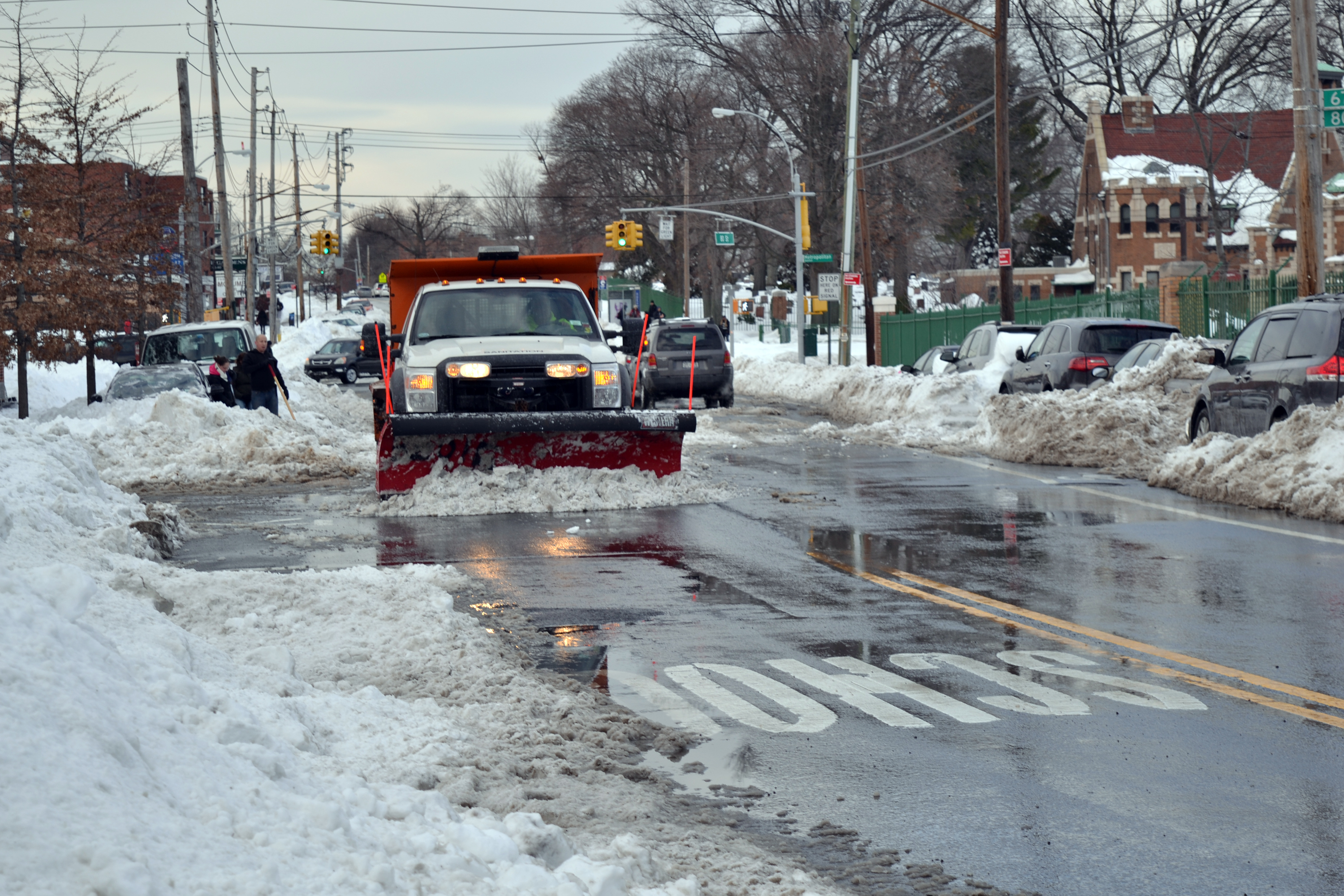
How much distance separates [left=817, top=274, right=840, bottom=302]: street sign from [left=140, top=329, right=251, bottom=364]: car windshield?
20.0 m

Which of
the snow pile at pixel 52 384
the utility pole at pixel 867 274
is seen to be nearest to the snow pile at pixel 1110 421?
the snow pile at pixel 52 384

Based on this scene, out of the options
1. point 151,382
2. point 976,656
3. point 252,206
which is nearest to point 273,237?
point 252,206

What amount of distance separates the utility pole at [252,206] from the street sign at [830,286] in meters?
19.9

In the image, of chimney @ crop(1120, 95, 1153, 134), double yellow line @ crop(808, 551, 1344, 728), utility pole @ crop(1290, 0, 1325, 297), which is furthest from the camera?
chimney @ crop(1120, 95, 1153, 134)

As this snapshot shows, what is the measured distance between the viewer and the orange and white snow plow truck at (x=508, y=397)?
14.4 metres

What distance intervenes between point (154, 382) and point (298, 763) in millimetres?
21022

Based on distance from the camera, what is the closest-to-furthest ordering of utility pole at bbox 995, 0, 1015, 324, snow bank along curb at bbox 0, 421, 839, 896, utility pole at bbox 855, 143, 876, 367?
snow bank along curb at bbox 0, 421, 839, 896 < utility pole at bbox 995, 0, 1015, 324 < utility pole at bbox 855, 143, 876, 367

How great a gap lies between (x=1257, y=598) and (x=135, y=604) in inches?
264

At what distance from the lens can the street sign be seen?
143ft

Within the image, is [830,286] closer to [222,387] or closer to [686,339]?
[686,339]

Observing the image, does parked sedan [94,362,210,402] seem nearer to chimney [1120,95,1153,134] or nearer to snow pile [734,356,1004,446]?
snow pile [734,356,1004,446]

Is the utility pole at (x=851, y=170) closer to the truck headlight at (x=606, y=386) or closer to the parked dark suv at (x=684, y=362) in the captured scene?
the parked dark suv at (x=684, y=362)

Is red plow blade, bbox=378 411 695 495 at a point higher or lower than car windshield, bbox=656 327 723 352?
lower

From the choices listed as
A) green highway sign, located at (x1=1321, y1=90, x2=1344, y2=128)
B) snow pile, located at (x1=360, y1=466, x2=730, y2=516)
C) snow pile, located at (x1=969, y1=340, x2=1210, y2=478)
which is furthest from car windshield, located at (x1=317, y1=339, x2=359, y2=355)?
snow pile, located at (x1=360, y1=466, x2=730, y2=516)
